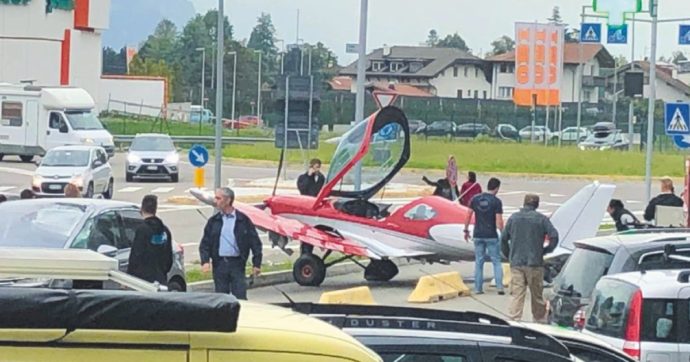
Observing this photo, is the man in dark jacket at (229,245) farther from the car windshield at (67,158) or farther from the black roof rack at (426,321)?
the car windshield at (67,158)

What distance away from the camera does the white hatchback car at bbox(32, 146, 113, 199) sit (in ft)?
114

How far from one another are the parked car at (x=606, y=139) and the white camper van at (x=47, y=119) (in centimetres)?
4147

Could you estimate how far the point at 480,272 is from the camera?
20.0m

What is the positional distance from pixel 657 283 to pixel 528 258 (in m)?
→ 6.92

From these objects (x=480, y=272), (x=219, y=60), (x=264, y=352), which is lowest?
(x=480, y=272)

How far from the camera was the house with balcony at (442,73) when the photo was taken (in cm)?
13475

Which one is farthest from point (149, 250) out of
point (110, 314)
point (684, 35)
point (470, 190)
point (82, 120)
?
point (82, 120)

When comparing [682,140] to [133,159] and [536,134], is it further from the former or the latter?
[536,134]

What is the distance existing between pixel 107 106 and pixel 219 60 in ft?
238

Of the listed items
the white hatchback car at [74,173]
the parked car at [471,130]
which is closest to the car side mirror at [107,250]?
the white hatchback car at [74,173]

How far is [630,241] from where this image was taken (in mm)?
12531

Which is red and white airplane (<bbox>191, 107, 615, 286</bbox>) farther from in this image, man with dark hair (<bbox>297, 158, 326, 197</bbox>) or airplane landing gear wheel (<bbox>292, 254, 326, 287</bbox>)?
man with dark hair (<bbox>297, 158, 326, 197</bbox>)

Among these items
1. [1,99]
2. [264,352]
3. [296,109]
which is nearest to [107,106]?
[1,99]

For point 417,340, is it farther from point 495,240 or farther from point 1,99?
point 1,99
